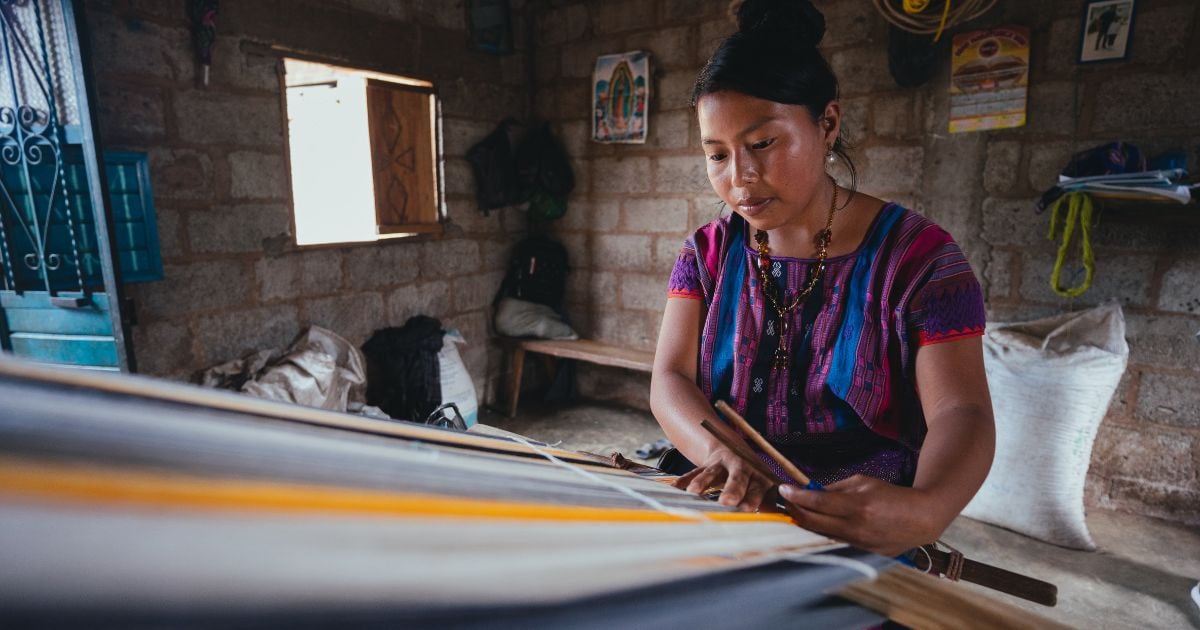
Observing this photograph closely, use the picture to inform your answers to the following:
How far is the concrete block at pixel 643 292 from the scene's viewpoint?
154 inches

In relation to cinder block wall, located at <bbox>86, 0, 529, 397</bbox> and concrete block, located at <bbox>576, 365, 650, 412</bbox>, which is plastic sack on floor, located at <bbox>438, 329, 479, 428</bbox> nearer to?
cinder block wall, located at <bbox>86, 0, 529, 397</bbox>

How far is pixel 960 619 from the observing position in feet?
1.61

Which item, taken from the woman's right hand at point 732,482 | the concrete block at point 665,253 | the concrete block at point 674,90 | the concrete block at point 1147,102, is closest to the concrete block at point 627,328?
the concrete block at point 665,253

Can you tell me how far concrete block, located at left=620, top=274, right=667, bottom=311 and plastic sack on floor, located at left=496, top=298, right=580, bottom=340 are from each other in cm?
46

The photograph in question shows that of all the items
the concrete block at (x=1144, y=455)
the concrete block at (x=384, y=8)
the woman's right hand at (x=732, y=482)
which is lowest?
the concrete block at (x=1144, y=455)

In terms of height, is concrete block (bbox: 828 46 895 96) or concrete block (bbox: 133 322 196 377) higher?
concrete block (bbox: 828 46 895 96)

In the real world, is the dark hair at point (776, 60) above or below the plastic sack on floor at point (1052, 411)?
above

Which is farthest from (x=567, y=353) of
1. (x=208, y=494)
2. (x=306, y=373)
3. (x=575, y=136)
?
(x=208, y=494)

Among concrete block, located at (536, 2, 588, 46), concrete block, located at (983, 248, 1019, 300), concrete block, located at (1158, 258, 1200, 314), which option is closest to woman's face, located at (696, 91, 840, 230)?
concrete block, located at (983, 248, 1019, 300)

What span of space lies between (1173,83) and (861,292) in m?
2.30

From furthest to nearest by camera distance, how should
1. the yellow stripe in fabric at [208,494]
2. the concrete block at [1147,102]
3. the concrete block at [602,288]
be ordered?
1. the concrete block at [602,288]
2. the concrete block at [1147,102]
3. the yellow stripe in fabric at [208,494]

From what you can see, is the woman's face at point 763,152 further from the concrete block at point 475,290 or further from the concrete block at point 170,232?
the concrete block at point 475,290

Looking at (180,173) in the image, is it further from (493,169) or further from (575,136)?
(575,136)

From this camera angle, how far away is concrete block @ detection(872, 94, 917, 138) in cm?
296
